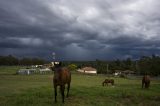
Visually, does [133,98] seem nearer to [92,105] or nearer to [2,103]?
[92,105]

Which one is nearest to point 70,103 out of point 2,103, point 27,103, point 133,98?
point 27,103

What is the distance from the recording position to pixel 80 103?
16844mm

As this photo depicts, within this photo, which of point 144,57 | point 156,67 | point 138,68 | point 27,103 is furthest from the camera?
point 144,57

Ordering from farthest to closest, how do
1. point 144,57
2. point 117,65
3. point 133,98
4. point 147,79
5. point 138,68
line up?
point 117,65 → point 144,57 → point 138,68 → point 147,79 → point 133,98

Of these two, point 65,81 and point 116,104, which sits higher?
point 65,81

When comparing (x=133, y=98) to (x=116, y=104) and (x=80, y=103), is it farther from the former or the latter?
(x=80, y=103)

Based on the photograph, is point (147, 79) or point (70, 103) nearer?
point (70, 103)

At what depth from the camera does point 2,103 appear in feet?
54.0

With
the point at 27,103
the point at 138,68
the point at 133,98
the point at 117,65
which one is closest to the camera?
the point at 27,103

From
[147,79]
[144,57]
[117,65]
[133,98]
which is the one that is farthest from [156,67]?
[133,98]

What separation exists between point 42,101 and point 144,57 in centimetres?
12071

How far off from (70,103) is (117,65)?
145 meters

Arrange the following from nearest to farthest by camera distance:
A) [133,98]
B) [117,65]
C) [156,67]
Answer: [133,98] < [156,67] < [117,65]

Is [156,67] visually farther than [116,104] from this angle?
Yes
